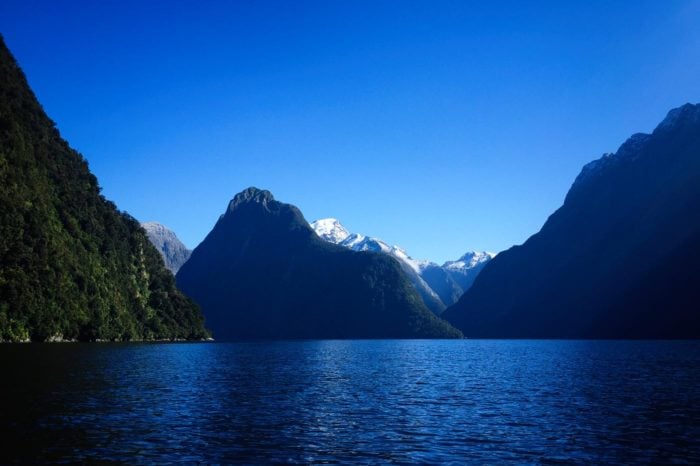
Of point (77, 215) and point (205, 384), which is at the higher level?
point (77, 215)

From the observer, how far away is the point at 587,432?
33750 mm

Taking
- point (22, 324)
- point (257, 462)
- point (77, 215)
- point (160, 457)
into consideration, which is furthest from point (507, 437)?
point (77, 215)

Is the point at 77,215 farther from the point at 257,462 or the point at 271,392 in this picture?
the point at 257,462

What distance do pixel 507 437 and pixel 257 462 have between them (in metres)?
14.9

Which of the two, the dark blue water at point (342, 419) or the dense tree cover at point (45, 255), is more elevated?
the dense tree cover at point (45, 255)

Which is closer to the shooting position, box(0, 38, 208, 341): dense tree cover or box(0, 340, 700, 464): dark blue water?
box(0, 340, 700, 464): dark blue water

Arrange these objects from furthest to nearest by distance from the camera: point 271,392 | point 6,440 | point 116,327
Answer: point 116,327 < point 271,392 < point 6,440

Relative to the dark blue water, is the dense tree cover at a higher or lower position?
higher

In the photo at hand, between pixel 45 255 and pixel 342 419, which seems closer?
pixel 342 419

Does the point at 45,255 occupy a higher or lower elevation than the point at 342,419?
higher

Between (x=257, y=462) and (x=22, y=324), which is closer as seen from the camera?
(x=257, y=462)

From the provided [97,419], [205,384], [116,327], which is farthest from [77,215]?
[97,419]

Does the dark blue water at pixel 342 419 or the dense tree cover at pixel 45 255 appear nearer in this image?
the dark blue water at pixel 342 419

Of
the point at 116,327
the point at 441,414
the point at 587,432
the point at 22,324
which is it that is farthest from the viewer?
the point at 116,327
